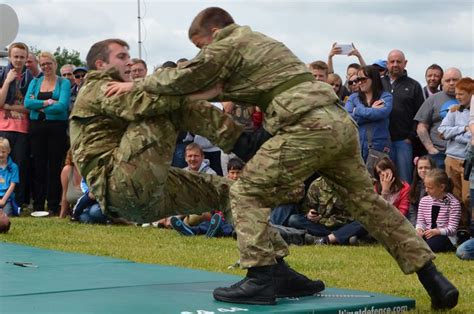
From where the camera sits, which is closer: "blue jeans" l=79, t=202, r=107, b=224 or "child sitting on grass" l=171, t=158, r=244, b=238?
"child sitting on grass" l=171, t=158, r=244, b=238

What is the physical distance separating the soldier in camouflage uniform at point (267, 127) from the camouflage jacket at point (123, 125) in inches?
7.2

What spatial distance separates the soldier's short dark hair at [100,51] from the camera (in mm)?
6684

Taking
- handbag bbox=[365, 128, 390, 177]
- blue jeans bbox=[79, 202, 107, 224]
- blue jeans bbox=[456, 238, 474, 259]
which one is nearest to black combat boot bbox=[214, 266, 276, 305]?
blue jeans bbox=[456, 238, 474, 259]

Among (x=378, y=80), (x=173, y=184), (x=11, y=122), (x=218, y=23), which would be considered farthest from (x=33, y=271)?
(x=11, y=122)

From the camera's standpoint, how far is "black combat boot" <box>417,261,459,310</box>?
6047mm

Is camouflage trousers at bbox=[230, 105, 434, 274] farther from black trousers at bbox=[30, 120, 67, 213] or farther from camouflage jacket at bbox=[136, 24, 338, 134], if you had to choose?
black trousers at bbox=[30, 120, 67, 213]

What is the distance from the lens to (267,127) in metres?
6.02

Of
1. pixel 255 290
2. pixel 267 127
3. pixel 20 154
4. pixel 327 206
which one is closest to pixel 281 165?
pixel 267 127

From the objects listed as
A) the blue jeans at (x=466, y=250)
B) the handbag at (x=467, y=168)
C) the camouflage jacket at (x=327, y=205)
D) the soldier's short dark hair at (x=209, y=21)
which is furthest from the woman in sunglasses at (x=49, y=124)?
the soldier's short dark hair at (x=209, y=21)

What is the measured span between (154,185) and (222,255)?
3.24m

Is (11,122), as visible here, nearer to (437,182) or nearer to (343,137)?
(437,182)

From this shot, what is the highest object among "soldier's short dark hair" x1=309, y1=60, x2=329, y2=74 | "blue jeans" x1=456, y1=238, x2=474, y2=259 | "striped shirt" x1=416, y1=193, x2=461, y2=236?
"soldier's short dark hair" x1=309, y1=60, x2=329, y2=74

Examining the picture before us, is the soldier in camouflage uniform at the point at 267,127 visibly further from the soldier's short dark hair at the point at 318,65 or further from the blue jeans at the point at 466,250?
the soldier's short dark hair at the point at 318,65

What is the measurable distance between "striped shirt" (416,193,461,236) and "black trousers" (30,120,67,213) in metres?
5.93
